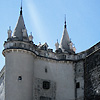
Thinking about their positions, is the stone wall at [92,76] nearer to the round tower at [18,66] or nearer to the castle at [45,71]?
the castle at [45,71]

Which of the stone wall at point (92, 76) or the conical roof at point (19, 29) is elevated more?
the conical roof at point (19, 29)

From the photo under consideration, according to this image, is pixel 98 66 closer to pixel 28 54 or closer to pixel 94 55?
pixel 94 55

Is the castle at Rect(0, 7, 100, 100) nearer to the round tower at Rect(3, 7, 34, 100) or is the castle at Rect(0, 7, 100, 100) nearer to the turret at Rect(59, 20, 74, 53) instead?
the round tower at Rect(3, 7, 34, 100)

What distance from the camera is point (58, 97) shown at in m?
35.8

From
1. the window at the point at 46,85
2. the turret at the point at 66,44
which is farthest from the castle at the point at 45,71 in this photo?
the turret at the point at 66,44

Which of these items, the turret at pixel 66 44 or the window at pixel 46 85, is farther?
the turret at pixel 66 44

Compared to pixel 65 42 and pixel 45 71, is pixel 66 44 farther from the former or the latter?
pixel 45 71

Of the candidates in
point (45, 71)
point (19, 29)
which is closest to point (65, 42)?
point (45, 71)

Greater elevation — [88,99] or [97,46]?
[97,46]

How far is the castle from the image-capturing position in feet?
109

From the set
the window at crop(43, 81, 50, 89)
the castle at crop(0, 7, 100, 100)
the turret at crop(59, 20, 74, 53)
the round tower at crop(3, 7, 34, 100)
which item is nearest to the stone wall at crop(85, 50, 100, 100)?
the castle at crop(0, 7, 100, 100)

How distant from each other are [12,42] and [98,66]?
10.5 meters

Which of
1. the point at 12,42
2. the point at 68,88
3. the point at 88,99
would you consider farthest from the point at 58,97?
the point at 12,42

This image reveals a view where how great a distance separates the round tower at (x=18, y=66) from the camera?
1298 inches
